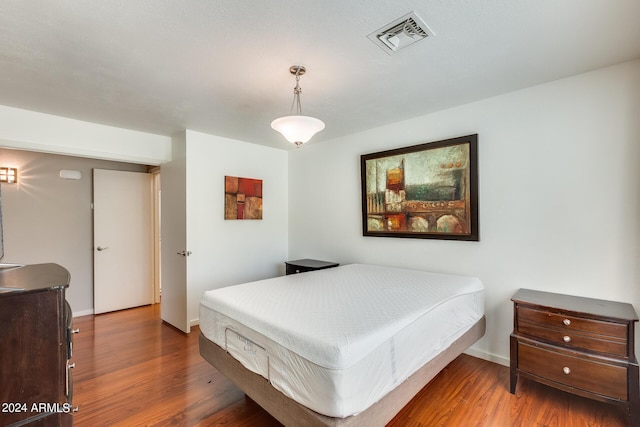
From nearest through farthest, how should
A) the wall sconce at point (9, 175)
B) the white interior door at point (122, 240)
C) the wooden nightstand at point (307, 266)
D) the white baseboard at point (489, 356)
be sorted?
the white baseboard at point (489, 356) < the wall sconce at point (9, 175) < the wooden nightstand at point (307, 266) < the white interior door at point (122, 240)

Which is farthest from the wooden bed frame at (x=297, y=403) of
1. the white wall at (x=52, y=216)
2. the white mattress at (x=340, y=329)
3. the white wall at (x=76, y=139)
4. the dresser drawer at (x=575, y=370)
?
the white wall at (x=52, y=216)

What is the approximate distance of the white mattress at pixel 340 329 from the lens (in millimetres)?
1375

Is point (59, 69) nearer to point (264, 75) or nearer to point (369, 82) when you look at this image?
point (264, 75)

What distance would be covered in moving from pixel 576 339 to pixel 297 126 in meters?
2.38

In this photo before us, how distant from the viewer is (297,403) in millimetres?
1474

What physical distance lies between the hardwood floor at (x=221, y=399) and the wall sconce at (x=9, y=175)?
90.2 inches

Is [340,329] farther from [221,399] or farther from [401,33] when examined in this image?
[401,33]

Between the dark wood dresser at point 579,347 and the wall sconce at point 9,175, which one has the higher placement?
the wall sconce at point 9,175

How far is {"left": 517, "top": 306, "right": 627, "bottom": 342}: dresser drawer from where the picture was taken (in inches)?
74.3

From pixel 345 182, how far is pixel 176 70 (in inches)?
92.2

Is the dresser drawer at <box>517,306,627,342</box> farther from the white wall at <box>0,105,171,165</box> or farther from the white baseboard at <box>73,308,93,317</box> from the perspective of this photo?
the white baseboard at <box>73,308,93,317</box>

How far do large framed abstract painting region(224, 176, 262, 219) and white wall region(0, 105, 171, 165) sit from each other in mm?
884

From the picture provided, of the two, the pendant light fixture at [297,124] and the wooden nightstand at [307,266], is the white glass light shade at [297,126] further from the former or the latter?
the wooden nightstand at [307,266]

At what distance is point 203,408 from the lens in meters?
2.11
